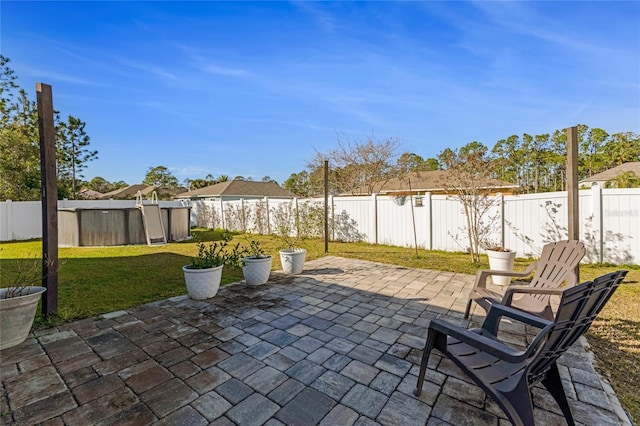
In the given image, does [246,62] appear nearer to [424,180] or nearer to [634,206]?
[634,206]

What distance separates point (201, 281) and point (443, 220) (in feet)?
21.8

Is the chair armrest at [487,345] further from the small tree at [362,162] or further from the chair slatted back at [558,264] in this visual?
the small tree at [362,162]

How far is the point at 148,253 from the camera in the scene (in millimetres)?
8453

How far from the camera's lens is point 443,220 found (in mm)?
8023

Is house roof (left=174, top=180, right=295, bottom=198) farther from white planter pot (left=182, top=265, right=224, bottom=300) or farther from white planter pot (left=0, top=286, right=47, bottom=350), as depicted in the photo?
white planter pot (left=0, top=286, right=47, bottom=350)

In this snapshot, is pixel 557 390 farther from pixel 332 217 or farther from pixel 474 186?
pixel 332 217

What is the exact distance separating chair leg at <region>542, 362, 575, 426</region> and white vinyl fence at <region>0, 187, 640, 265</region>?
20.0 feet

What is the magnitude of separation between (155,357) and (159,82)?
27.8 ft

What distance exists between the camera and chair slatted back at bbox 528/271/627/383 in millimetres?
1414

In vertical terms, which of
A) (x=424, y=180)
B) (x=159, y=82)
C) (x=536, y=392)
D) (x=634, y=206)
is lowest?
(x=536, y=392)

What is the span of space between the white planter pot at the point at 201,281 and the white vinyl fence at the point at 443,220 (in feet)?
19.0

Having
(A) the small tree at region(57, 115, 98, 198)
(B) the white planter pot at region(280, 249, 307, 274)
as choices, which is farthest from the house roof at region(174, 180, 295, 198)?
(B) the white planter pot at region(280, 249, 307, 274)

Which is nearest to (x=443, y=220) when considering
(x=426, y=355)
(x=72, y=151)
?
(x=426, y=355)

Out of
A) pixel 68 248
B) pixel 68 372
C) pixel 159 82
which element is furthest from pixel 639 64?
pixel 68 248
